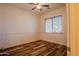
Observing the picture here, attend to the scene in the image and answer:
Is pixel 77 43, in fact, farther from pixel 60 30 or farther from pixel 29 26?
pixel 29 26

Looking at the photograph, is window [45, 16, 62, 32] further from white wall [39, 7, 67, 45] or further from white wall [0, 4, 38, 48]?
white wall [0, 4, 38, 48]

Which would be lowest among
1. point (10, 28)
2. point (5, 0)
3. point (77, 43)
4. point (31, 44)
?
point (31, 44)

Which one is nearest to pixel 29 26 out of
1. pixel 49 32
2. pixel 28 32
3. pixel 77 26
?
pixel 28 32

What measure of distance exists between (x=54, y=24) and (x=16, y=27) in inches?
22.6

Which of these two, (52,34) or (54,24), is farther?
(52,34)

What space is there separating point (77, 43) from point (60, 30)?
0.67m

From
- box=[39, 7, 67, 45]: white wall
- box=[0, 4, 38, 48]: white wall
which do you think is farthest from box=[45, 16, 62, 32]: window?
box=[0, 4, 38, 48]: white wall

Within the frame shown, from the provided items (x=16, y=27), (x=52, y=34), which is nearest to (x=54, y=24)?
(x=52, y=34)

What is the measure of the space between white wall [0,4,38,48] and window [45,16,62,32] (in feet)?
0.66

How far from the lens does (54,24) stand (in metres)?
1.27

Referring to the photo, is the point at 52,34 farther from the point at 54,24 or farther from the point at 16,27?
the point at 16,27

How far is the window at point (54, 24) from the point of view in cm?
128

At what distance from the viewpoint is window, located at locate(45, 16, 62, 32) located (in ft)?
4.19

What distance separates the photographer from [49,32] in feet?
4.49
